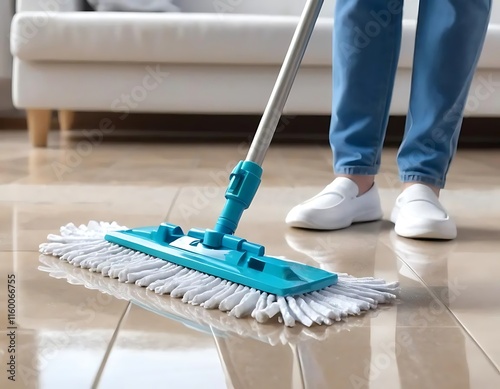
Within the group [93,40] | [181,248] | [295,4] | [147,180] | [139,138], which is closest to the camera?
[181,248]

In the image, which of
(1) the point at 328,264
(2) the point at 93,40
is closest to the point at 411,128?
(1) the point at 328,264

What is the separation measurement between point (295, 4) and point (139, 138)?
0.85m

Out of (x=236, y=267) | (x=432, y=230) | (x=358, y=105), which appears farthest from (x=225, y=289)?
(x=358, y=105)

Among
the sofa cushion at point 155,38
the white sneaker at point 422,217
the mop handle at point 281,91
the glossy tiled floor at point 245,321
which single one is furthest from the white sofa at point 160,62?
the mop handle at point 281,91

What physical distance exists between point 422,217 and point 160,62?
1361 mm

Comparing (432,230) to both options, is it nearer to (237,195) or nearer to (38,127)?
(237,195)

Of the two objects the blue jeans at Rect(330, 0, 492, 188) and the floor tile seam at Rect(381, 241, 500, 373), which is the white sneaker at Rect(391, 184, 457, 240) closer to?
the blue jeans at Rect(330, 0, 492, 188)

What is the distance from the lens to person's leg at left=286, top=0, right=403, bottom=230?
128 centimetres

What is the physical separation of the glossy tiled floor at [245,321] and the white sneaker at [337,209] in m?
0.03

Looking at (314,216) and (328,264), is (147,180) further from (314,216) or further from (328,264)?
(328,264)

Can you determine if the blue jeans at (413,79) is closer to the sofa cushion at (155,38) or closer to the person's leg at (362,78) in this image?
the person's leg at (362,78)

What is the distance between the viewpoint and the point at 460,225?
136 centimetres

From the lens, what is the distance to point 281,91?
0.95 m

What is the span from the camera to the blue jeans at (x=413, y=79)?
50.0 inches
